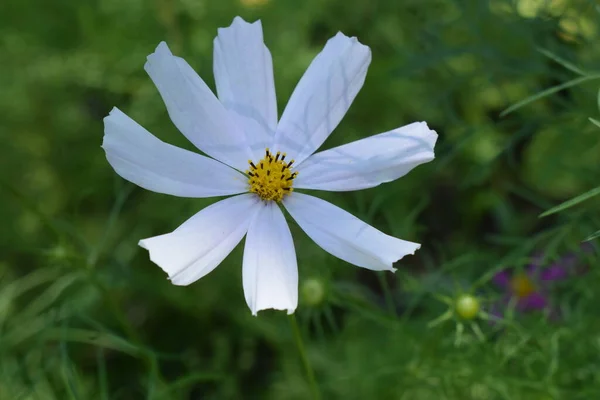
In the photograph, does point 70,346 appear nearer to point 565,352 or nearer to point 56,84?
point 56,84

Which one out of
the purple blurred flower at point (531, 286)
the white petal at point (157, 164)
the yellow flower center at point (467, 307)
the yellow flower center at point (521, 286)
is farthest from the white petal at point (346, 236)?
the yellow flower center at point (521, 286)

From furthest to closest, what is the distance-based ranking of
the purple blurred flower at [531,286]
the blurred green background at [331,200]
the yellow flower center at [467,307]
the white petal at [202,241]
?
the purple blurred flower at [531,286] < the blurred green background at [331,200] < the yellow flower center at [467,307] < the white petal at [202,241]

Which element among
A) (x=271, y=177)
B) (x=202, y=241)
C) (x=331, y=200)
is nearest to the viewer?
(x=202, y=241)

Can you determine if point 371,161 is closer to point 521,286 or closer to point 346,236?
point 346,236

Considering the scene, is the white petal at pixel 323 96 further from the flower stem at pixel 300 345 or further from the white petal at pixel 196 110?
the flower stem at pixel 300 345

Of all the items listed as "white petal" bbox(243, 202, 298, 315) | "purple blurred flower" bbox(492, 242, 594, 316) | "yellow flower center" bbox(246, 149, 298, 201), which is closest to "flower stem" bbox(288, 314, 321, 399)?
"white petal" bbox(243, 202, 298, 315)

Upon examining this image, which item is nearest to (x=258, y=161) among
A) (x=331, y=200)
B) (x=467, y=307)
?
(x=467, y=307)

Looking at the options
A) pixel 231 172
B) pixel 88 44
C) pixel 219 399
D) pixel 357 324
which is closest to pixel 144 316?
pixel 219 399

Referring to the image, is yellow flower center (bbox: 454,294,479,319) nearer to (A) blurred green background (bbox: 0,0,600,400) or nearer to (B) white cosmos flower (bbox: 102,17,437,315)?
(A) blurred green background (bbox: 0,0,600,400)
